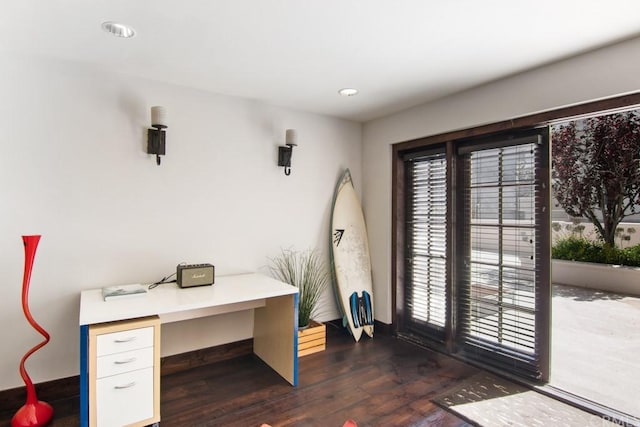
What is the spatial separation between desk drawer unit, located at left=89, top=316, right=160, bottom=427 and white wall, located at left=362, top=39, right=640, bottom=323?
7.50 feet

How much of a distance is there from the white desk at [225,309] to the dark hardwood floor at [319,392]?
19cm

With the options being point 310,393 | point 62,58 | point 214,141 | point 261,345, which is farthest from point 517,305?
point 62,58

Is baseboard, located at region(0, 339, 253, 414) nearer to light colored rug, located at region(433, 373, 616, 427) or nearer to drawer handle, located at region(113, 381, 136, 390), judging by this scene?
drawer handle, located at region(113, 381, 136, 390)

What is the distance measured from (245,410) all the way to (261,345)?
0.75 metres

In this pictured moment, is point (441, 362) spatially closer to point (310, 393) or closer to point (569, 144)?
point (310, 393)

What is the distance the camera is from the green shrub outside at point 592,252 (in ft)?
7.55

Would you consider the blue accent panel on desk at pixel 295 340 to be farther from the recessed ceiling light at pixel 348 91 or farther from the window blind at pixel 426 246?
the recessed ceiling light at pixel 348 91

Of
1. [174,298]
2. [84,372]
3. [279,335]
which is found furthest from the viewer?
[279,335]

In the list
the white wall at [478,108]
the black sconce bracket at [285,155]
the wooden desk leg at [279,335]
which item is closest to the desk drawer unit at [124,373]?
the wooden desk leg at [279,335]

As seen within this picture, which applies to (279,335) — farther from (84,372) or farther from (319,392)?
(84,372)

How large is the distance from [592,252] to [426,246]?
126 centimetres

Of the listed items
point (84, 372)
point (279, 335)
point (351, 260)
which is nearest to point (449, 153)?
point (351, 260)

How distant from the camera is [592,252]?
2.51m

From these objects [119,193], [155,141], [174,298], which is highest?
[155,141]
